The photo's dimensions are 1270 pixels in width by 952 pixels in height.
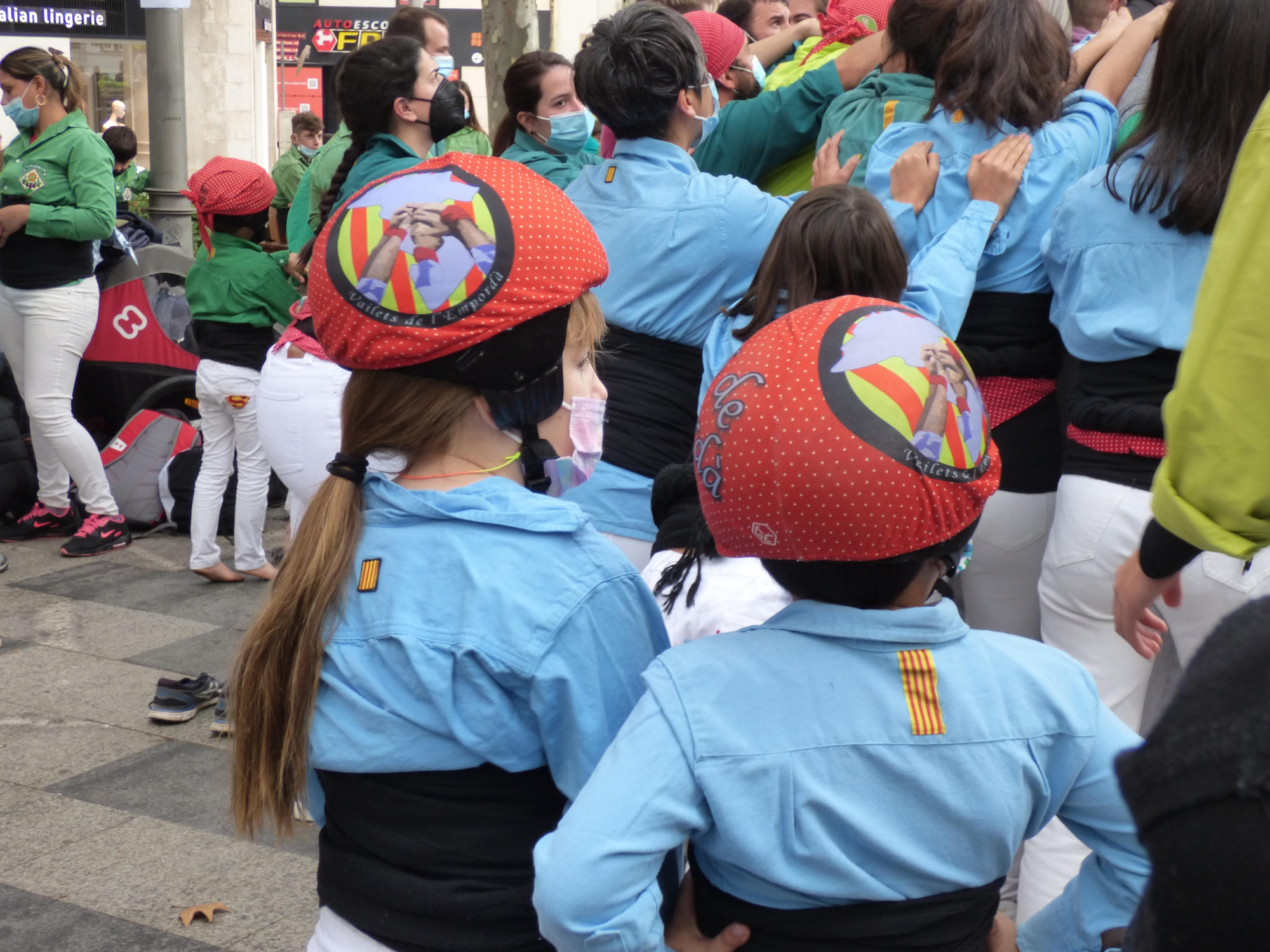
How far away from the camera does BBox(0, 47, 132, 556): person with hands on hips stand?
20.9 ft

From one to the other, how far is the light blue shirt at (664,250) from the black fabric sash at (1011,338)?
0.52m

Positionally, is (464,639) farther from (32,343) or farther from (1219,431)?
(32,343)

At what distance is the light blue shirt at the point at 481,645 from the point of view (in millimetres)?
1614

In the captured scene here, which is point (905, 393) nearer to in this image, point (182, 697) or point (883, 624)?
point (883, 624)

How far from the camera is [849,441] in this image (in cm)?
146

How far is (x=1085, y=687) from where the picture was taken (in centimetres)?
155

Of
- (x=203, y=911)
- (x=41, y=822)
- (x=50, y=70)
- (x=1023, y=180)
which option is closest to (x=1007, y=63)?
(x=1023, y=180)

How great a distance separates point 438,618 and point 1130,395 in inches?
64.5

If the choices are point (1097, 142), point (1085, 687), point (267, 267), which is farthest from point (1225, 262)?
point (267, 267)

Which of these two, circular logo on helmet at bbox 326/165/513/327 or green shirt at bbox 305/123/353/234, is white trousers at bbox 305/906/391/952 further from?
green shirt at bbox 305/123/353/234

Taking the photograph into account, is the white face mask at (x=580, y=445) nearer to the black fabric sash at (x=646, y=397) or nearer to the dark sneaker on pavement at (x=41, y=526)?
the black fabric sash at (x=646, y=397)

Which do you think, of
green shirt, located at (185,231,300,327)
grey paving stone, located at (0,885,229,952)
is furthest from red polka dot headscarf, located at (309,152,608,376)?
green shirt, located at (185,231,300,327)

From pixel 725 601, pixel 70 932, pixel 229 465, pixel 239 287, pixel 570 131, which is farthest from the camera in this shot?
pixel 229 465

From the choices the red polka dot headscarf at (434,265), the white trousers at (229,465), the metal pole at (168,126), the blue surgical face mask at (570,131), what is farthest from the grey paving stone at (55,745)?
the metal pole at (168,126)
